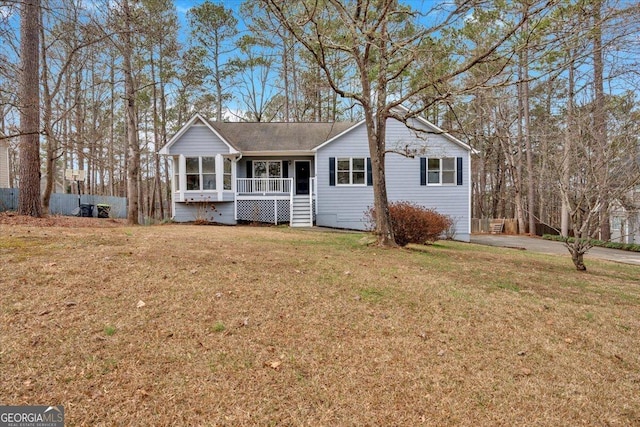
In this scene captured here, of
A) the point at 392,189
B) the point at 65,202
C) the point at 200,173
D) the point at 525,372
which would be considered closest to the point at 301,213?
the point at 392,189

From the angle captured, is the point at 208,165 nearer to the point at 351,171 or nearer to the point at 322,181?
the point at 322,181

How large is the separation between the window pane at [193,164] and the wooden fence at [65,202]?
731 centimetres

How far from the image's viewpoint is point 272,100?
85.7 ft

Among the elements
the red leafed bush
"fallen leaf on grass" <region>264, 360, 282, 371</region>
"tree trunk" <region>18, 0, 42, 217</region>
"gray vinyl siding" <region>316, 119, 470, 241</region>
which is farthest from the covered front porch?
"fallen leaf on grass" <region>264, 360, 282, 371</region>

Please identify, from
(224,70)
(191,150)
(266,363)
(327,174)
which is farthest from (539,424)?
(224,70)

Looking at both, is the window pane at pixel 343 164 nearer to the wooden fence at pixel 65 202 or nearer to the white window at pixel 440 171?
the white window at pixel 440 171

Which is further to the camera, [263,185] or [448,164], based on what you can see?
[263,185]

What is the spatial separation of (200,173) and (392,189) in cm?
852

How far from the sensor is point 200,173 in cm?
1588

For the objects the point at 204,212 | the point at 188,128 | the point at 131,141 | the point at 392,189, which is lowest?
the point at 204,212

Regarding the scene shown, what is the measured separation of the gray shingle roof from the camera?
16641 millimetres

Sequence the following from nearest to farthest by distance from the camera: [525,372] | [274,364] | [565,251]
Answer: [274,364] → [525,372] → [565,251]

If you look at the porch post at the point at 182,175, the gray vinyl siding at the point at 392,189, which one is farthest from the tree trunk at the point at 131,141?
the gray vinyl siding at the point at 392,189

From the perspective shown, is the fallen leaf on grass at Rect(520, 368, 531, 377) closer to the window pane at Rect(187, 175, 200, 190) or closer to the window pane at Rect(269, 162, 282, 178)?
the window pane at Rect(187, 175, 200, 190)
